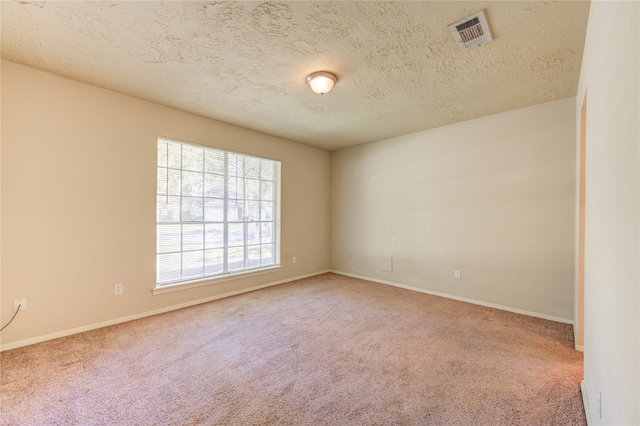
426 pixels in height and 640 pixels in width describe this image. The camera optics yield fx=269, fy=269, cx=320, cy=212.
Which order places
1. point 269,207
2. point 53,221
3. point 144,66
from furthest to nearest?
point 269,207
point 53,221
point 144,66

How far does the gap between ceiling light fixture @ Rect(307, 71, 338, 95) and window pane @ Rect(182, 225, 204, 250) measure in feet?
8.25

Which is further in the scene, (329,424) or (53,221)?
(53,221)

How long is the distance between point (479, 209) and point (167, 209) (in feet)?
14.1

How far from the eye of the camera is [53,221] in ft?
8.94

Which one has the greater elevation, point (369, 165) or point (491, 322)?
point (369, 165)

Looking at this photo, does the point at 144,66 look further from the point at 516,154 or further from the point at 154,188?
the point at 516,154

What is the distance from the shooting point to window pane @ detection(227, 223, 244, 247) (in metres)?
4.24

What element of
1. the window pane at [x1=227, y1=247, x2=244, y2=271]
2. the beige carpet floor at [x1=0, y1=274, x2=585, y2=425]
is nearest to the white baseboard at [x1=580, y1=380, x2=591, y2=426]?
the beige carpet floor at [x1=0, y1=274, x2=585, y2=425]

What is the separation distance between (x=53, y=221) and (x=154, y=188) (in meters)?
0.99

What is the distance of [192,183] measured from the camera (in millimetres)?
3809

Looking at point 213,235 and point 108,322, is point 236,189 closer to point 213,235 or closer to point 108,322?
point 213,235

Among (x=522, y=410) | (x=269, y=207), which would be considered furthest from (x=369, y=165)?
(x=522, y=410)

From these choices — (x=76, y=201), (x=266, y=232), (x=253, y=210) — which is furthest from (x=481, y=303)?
(x=76, y=201)

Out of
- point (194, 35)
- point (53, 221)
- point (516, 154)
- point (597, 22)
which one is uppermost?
point (194, 35)
